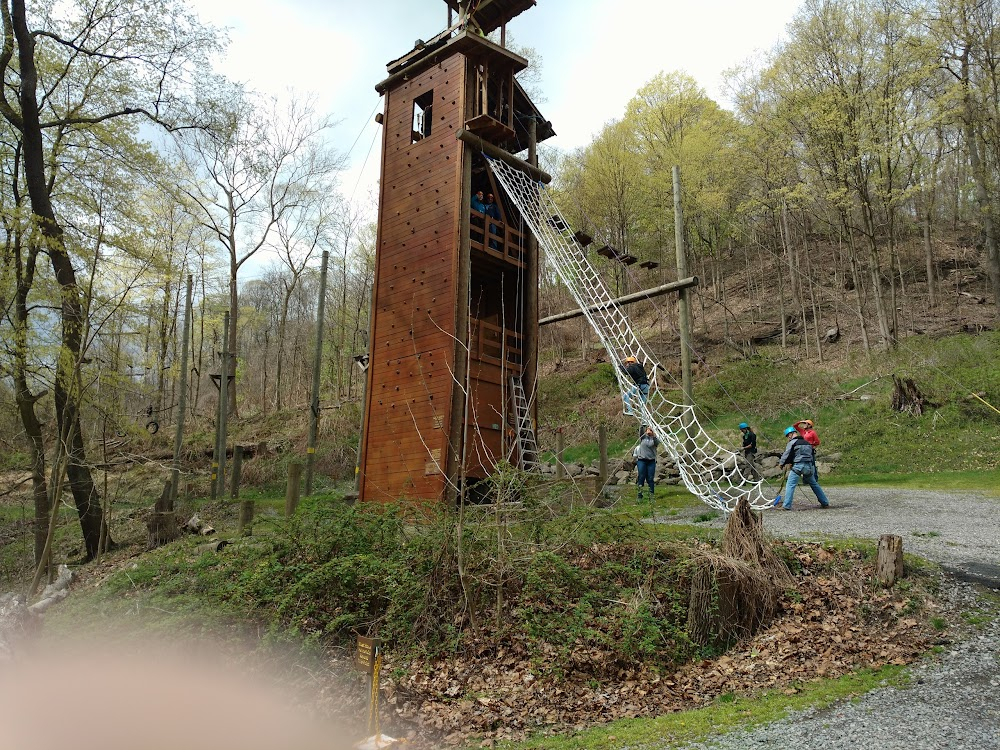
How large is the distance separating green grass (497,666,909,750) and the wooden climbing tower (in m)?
5.28

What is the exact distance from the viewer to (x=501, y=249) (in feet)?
37.2

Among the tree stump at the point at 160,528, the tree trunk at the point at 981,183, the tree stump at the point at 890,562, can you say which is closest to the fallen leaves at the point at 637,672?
Answer: the tree stump at the point at 890,562

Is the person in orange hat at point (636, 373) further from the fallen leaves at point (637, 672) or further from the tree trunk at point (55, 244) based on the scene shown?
the tree trunk at point (55, 244)

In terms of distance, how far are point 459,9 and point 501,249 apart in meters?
5.55

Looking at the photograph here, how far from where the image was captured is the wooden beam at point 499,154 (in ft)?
34.4

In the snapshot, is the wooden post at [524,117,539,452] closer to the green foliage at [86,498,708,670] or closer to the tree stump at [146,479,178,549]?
the green foliage at [86,498,708,670]

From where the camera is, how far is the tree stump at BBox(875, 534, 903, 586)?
16.8 ft

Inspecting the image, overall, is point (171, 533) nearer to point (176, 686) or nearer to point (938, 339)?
point (176, 686)

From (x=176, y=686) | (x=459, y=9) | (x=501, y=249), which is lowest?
(x=176, y=686)

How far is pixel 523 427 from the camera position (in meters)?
10.7

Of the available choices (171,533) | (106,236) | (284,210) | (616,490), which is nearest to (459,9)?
(106,236)

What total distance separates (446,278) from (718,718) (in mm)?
7683

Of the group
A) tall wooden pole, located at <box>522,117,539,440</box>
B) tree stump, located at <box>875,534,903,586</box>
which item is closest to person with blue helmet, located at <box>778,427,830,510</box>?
tree stump, located at <box>875,534,903,586</box>

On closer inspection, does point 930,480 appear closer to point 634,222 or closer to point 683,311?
point 683,311
